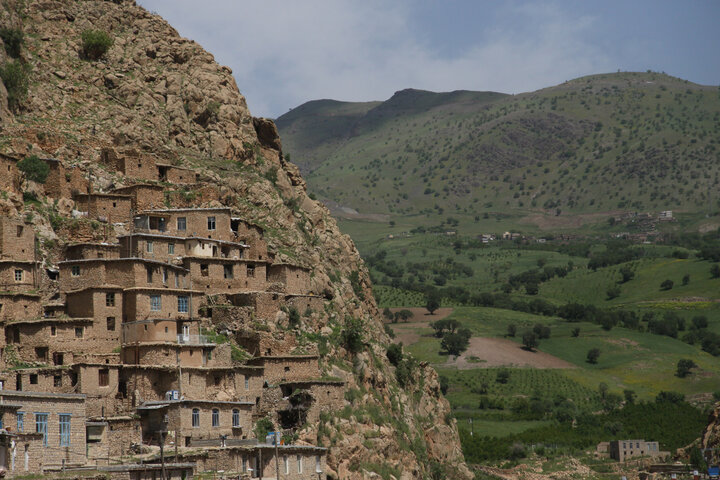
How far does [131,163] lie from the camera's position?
284ft

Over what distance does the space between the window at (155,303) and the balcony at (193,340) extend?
213cm

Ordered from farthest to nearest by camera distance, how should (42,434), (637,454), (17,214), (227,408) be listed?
(637,454) < (17,214) < (227,408) < (42,434)

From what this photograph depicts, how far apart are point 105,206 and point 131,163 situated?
7.10 meters

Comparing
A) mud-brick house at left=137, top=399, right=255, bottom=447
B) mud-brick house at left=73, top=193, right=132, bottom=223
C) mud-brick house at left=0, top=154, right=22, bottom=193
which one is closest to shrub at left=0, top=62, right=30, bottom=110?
mud-brick house at left=73, top=193, right=132, bottom=223

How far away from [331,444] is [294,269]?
48.5 feet

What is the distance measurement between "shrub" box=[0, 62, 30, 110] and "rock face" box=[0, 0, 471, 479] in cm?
71

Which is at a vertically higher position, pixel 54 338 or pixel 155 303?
pixel 155 303

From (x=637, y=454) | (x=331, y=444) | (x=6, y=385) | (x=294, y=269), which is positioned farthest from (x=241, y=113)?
(x=637, y=454)

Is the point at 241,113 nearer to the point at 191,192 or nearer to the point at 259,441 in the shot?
the point at 191,192

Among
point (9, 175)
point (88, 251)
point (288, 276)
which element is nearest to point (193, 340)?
point (88, 251)

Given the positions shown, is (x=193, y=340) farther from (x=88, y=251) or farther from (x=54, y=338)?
(x=88, y=251)

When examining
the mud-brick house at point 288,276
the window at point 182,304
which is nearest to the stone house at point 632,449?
the mud-brick house at point 288,276

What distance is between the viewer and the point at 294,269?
84750 mm

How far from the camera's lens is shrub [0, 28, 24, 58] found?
92250mm
